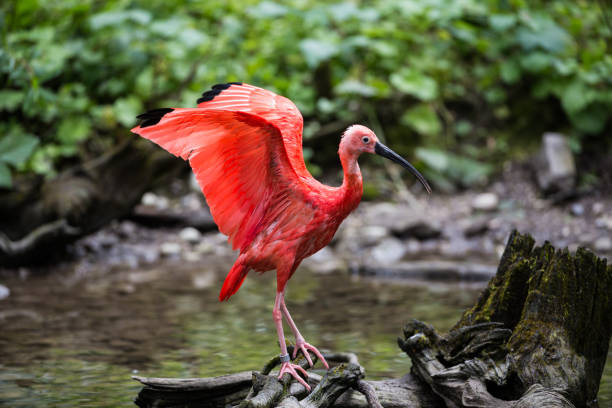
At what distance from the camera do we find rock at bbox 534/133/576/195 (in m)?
9.47

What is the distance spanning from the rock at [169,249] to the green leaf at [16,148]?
242 centimetres

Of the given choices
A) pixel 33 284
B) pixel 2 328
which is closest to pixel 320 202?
pixel 2 328

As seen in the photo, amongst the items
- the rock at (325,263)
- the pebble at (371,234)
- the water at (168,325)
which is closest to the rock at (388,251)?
the pebble at (371,234)

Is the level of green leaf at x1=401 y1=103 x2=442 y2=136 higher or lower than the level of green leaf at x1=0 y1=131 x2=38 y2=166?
higher

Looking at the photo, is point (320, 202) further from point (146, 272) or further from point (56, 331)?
point (146, 272)

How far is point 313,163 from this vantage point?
1120 centimetres

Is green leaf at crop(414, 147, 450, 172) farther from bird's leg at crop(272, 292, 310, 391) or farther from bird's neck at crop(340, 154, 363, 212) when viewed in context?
bird's leg at crop(272, 292, 310, 391)

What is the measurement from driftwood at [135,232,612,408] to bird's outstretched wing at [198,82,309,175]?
1165 mm

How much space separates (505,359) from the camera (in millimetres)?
3500

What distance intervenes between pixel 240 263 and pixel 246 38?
339 inches

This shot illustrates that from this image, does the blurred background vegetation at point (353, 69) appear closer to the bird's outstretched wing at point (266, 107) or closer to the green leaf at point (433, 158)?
the green leaf at point (433, 158)

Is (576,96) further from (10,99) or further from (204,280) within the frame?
(10,99)

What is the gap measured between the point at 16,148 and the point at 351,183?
4.86m

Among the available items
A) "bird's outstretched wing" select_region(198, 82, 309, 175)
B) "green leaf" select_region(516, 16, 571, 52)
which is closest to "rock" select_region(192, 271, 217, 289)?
"bird's outstretched wing" select_region(198, 82, 309, 175)
